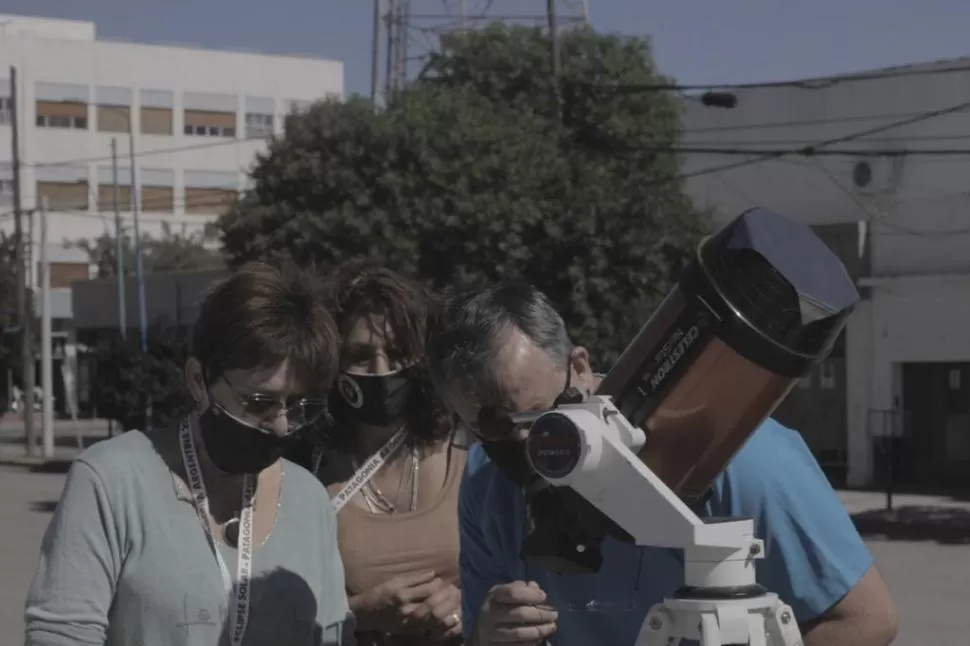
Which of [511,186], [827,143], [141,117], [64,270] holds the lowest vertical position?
[64,270]

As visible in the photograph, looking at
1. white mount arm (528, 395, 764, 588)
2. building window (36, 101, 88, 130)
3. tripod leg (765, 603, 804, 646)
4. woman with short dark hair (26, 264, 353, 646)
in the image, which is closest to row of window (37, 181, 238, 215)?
building window (36, 101, 88, 130)

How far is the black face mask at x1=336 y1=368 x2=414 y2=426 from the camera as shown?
371 cm

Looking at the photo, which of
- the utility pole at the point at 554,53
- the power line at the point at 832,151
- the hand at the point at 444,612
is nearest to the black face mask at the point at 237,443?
the hand at the point at 444,612

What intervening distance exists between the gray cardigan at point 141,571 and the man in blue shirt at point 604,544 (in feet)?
1.24

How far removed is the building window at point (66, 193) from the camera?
59.0m

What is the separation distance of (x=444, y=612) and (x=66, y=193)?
5914cm

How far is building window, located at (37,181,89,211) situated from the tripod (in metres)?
59.0

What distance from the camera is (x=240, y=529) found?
9.11 feet

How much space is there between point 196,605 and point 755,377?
116 cm

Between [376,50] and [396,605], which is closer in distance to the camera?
[396,605]

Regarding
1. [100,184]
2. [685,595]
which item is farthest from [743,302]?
[100,184]

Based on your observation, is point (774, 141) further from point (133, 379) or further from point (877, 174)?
point (133, 379)

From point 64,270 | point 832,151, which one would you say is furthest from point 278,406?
point 64,270

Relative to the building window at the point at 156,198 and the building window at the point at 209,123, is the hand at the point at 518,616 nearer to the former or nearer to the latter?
the building window at the point at 156,198
